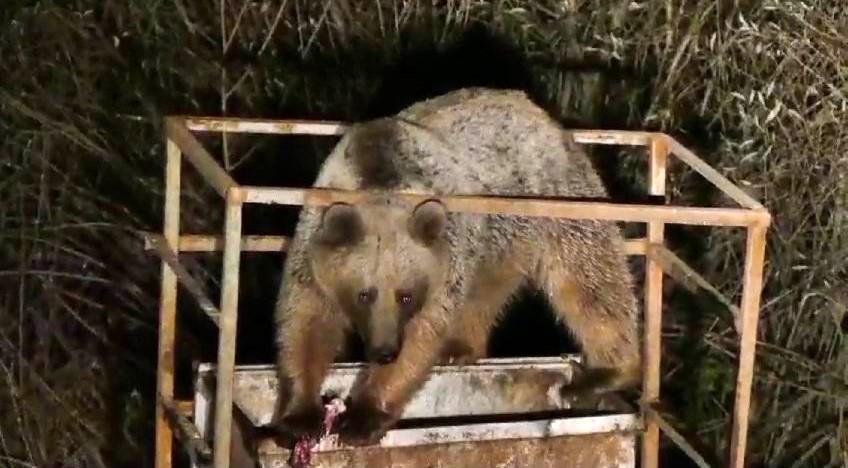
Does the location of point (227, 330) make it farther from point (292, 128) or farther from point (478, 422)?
point (478, 422)

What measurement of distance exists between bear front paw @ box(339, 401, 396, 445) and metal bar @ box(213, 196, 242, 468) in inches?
12.1

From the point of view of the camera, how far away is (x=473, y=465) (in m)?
3.07

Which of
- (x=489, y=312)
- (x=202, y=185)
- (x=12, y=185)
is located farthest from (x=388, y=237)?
(x=12, y=185)

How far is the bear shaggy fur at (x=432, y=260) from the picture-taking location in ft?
9.52

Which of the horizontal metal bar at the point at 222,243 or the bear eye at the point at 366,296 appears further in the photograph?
the horizontal metal bar at the point at 222,243

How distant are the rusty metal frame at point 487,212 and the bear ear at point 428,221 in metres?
0.03

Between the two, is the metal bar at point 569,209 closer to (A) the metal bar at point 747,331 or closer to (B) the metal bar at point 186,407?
(A) the metal bar at point 747,331

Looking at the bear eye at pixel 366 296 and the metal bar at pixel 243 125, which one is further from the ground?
the metal bar at pixel 243 125

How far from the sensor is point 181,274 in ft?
9.87

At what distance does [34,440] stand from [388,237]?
6.19 feet

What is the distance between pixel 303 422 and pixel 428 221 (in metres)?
0.52

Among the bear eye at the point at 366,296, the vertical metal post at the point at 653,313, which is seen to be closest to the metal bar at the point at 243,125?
the bear eye at the point at 366,296

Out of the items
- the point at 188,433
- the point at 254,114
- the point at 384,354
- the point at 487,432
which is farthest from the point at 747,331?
the point at 254,114

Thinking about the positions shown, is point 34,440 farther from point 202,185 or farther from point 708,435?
point 708,435
